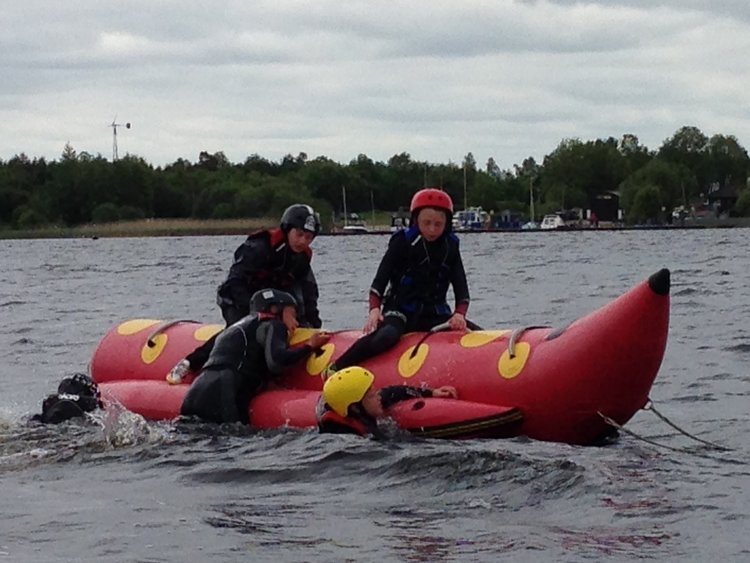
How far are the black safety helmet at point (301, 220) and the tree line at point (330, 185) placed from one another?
79.2 metres

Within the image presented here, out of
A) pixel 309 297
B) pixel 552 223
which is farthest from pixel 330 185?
pixel 309 297

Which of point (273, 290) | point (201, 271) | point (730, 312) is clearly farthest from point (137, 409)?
point (201, 271)

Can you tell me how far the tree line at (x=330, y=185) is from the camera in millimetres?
96000

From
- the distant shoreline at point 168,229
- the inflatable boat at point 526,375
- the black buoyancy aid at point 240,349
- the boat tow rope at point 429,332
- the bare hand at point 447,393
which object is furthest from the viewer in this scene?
the distant shoreline at point 168,229

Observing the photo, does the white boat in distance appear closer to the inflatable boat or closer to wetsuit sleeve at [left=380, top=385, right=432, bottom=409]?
the inflatable boat

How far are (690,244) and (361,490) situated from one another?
49.6 metres

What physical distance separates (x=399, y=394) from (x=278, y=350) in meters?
1.13

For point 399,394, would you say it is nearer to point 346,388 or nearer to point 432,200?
point 346,388

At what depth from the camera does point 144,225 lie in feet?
298

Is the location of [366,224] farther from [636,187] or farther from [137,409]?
[137,409]

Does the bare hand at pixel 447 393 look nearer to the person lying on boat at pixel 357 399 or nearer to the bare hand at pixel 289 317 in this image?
the person lying on boat at pixel 357 399

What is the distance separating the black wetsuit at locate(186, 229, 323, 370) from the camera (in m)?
11.5

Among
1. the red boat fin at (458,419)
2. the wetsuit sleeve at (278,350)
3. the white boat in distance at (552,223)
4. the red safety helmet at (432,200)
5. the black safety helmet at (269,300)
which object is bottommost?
the white boat in distance at (552,223)

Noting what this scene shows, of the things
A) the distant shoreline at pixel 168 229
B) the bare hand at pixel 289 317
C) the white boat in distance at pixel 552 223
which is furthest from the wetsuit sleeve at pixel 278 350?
the white boat in distance at pixel 552 223
